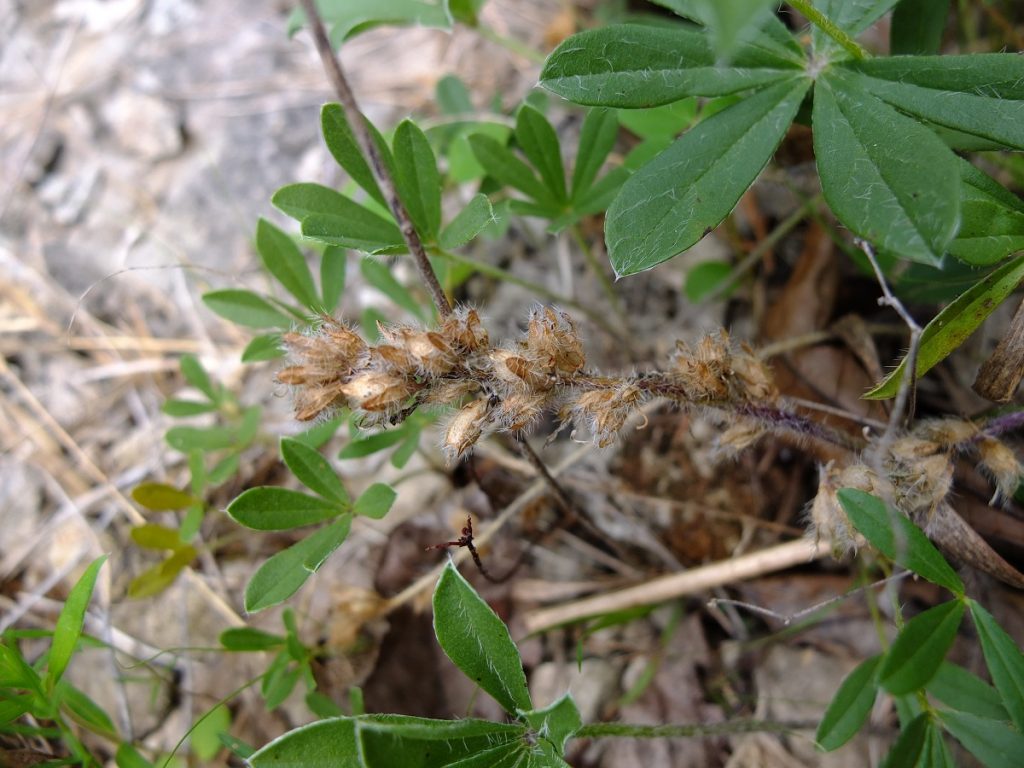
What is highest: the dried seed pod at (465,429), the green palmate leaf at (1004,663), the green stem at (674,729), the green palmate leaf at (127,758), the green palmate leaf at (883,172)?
the green palmate leaf at (883,172)

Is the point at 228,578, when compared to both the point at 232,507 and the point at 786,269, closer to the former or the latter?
the point at 232,507

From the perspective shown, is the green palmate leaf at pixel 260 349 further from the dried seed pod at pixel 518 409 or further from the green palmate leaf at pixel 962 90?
the green palmate leaf at pixel 962 90

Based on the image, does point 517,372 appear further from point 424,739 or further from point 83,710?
point 83,710

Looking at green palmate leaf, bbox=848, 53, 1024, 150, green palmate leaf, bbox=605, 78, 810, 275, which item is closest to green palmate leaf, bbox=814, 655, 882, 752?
green palmate leaf, bbox=605, 78, 810, 275

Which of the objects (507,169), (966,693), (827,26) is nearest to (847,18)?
(827,26)

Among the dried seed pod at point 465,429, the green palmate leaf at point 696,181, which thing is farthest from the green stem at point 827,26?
the dried seed pod at point 465,429
